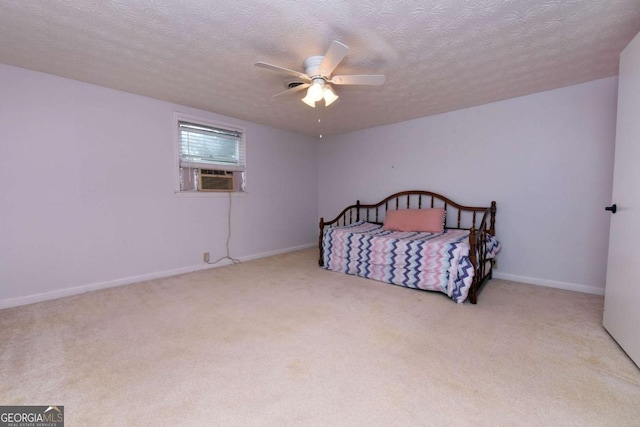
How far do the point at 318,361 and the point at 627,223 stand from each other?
6.88 ft

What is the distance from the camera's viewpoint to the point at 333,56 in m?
1.79

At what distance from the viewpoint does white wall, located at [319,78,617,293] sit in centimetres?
274

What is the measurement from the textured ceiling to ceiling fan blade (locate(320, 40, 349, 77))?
0.18 meters

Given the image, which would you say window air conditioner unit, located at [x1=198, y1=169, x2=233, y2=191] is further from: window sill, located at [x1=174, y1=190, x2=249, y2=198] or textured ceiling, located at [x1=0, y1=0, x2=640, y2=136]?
textured ceiling, located at [x1=0, y1=0, x2=640, y2=136]

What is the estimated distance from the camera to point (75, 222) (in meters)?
2.73

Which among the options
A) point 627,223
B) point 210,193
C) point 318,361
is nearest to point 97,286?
point 210,193

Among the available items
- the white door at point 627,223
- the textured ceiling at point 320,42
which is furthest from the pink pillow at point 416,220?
the white door at point 627,223

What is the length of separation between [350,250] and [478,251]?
4.64 feet

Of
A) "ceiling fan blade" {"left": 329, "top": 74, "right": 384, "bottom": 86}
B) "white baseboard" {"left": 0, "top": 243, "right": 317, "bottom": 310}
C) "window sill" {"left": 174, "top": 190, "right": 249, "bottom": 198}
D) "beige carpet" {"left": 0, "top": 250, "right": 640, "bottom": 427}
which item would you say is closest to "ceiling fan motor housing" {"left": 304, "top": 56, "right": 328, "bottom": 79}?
"ceiling fan blade" {"left": 329, "top": 74, "right": 384, "bottom": 86}

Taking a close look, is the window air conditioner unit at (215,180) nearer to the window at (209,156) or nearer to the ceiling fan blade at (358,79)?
the window at (209,156)

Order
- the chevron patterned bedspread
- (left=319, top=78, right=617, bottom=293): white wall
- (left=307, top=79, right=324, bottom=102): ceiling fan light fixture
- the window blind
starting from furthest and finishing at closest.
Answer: the window blind, (left=319, top=78, right=617, bottom=293): white wall, the chevron patterned bedspread, (left=307, top=79, right=324, bottom=102): ceiling fan light fixture

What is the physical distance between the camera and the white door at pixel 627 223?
5.22 feet

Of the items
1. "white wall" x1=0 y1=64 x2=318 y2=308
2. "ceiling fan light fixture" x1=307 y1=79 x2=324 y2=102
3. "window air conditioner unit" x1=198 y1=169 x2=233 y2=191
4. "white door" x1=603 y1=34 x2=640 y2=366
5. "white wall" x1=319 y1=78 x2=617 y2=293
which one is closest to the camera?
"white door" x1=603 y1=34 x2=640 y2=366

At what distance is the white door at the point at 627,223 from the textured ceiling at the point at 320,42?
1.43 feet
